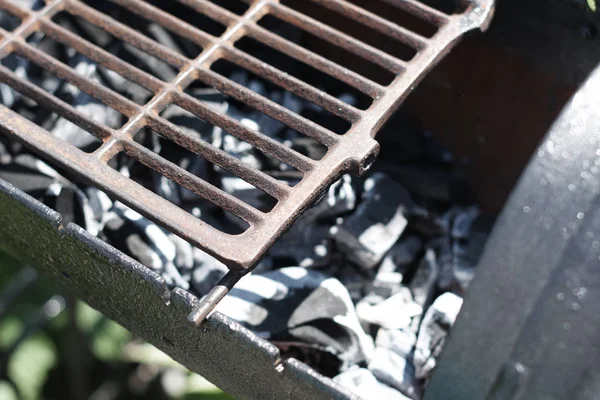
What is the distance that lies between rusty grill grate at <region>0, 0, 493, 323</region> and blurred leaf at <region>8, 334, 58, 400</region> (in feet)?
3.64

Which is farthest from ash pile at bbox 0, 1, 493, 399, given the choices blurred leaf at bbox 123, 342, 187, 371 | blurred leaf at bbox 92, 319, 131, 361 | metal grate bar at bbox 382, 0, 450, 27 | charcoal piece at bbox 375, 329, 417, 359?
blurred leaf at bbox 92, 319, 131, 361

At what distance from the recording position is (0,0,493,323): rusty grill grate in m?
0.97

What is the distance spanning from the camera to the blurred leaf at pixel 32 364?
2.03m

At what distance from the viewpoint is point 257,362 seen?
2.97 ft

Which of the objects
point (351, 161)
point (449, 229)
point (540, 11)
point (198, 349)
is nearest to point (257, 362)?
point (198, 349)

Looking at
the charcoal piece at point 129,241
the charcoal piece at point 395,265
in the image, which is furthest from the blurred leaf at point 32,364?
the charcoal piece at point 395,265

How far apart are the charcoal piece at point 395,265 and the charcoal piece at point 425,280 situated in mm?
26

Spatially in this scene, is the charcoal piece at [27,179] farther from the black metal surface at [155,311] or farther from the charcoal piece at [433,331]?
the charcoal piece at [433,331]

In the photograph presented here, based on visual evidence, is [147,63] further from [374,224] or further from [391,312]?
[391,312]

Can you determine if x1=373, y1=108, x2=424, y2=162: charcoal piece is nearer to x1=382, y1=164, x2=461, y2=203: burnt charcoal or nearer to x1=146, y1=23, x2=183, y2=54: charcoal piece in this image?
x1=382, y1=164, x2=461, y2=203: burnt charcoal

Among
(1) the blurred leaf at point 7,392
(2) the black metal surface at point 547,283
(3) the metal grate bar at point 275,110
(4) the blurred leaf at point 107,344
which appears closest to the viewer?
(2) the black metal surface at point 547,283

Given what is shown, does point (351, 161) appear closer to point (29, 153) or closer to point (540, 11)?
point (540, 11)

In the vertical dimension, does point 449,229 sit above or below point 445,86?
below

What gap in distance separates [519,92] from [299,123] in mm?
592
